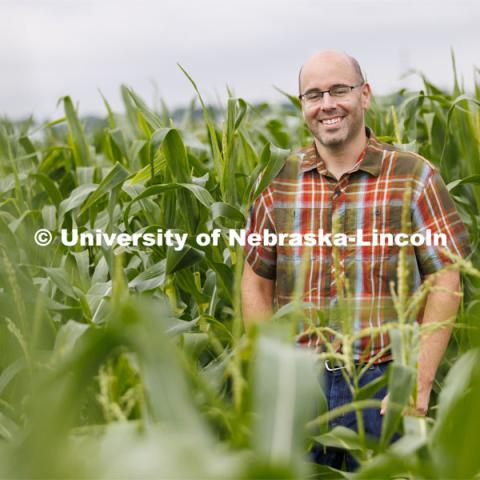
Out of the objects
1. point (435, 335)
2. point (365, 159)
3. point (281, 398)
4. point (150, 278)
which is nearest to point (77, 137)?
point (150, 278)

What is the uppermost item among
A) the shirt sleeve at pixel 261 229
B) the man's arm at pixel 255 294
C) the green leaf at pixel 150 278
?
the shirt sleeve at pixel 261 229

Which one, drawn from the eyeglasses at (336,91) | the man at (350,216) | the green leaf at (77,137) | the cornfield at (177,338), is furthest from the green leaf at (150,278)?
the green leaf at (77,137)

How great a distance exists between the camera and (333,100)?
2.32m

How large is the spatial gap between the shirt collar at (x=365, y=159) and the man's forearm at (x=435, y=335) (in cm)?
36

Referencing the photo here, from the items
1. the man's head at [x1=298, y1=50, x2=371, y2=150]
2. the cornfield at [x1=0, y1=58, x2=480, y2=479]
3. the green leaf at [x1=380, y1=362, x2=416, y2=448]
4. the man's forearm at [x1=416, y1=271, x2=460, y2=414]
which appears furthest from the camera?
the man's head at [x1=298, y1=50, x2=371, y2=150]

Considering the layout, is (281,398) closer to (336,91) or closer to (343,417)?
(343,417)

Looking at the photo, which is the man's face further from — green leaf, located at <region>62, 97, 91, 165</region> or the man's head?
green leaf, located at <region>62, 97, 91, 165</region>

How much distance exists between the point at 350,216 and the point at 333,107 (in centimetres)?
32

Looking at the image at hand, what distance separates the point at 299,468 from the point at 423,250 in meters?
1.34

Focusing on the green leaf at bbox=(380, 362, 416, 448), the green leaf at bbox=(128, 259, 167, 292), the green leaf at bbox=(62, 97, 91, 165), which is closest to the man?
the green leaf at bbox=(128, 259, 167, 292)

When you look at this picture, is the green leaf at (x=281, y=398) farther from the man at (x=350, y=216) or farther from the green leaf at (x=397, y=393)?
the man at (x=350, y=216)

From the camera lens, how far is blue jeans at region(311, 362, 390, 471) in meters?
2.08

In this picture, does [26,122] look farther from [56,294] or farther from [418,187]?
[418,187]

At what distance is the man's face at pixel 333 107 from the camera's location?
2307 millimetres
